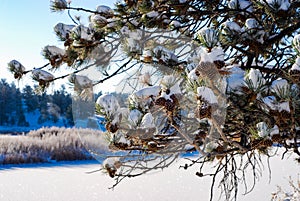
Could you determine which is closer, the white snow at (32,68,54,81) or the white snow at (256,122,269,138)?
the white snow at (256,122,269,138)

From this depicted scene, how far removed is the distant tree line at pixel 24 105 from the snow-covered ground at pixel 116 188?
1439 centimetres

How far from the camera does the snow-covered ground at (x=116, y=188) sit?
3219mm

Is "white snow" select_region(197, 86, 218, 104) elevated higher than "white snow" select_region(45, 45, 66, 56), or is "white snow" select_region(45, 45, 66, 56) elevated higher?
"white snow" select_region(45, 45, 66, 56)

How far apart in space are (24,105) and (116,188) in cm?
1906

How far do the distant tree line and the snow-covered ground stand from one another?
14.4m

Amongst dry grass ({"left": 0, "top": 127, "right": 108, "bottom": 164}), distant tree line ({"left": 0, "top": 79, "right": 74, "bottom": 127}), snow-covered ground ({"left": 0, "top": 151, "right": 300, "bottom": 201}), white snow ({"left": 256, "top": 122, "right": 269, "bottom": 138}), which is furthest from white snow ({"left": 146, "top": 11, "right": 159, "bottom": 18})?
distant tree line ({"left": 0, "top": 79, "right": 74, "bottom": 127})

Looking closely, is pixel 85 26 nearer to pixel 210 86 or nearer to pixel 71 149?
pixel 210 86

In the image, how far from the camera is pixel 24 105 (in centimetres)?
2109

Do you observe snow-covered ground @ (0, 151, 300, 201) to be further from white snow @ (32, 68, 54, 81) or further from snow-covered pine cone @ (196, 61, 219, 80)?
snow-covered pine cone @ (196, 61, 219, 80)

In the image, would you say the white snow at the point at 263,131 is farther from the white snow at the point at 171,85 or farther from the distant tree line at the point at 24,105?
the distant tree line at the point at 24,105

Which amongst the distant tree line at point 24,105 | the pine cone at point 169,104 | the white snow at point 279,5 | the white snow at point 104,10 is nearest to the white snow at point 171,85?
the pine cone at point 169,104

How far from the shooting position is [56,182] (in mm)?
4047

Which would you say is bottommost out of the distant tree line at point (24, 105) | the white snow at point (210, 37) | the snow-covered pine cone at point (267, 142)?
the snow-covered pine cone at point (267, 142)

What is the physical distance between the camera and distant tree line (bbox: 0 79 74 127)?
19.0 m
